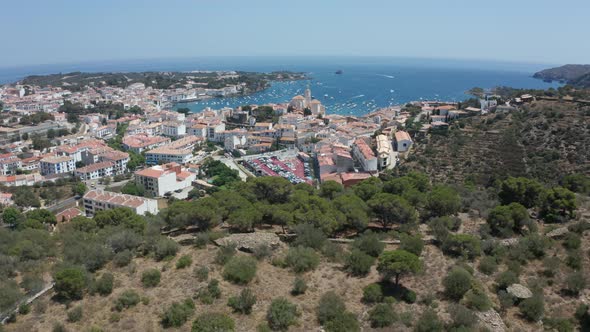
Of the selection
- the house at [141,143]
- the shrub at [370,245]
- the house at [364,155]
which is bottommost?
the house at [141,143]

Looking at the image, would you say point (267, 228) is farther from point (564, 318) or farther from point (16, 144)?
point (16, 144)

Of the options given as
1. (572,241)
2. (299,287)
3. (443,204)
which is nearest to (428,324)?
(299,287)

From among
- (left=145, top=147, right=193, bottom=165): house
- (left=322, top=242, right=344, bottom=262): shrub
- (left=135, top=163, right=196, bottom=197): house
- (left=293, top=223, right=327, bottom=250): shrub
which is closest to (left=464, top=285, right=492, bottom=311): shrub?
(left=322, top=242, right=344, bottom=262): shrub

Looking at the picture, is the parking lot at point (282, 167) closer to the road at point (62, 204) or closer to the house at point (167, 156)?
the house at point (167, 156)

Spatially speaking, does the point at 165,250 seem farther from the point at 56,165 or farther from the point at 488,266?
the point at 56,165

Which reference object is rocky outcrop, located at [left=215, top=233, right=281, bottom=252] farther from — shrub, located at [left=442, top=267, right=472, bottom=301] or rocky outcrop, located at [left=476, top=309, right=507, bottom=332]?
rocky outcrop, located at [left=476, top=309, right=507, bottom=332]

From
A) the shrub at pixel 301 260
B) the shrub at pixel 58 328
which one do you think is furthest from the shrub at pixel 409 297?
the shrub at pixel 58 328
